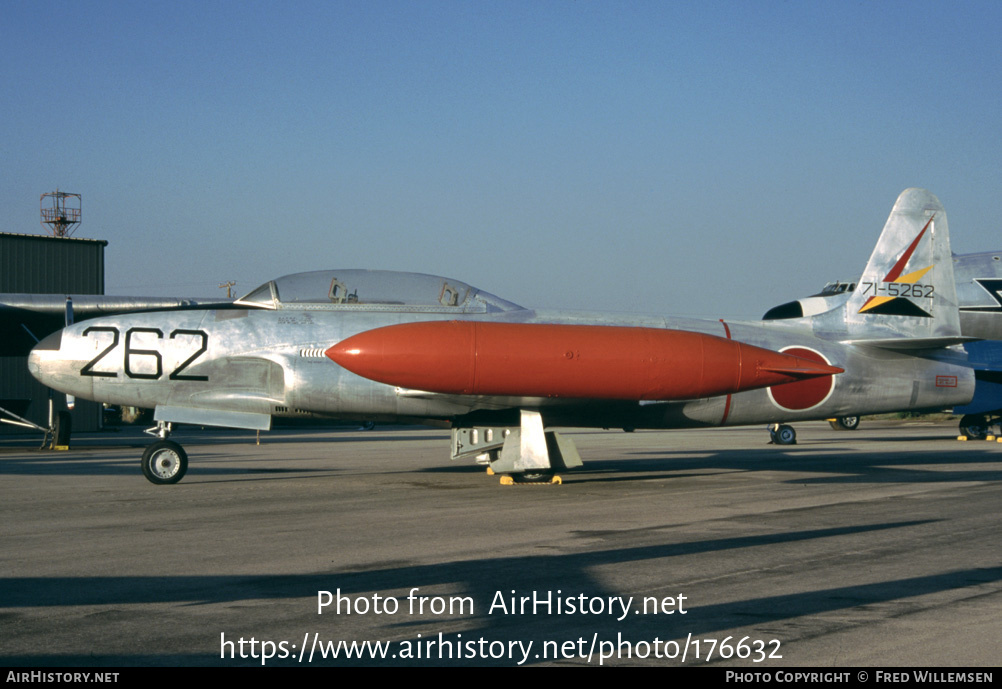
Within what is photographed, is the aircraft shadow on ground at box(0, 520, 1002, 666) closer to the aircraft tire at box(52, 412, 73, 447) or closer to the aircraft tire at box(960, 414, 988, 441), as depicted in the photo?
the aircraft tire at box(52, 412, 73, 447)

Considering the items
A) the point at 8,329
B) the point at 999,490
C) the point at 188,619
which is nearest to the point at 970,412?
the point at 999,490

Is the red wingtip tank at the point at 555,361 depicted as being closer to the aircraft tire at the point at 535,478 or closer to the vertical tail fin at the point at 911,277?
the aircraft tire at the point at 535,478

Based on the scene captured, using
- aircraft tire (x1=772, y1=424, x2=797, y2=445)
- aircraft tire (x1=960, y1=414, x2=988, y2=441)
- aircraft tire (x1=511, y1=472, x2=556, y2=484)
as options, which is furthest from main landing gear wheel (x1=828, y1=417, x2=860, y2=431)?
aircraft tire (x1=511, y1=472, x2=556, y2=484)

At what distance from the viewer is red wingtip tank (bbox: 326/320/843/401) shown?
39.2 feet

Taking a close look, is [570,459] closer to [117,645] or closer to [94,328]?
[94,328]

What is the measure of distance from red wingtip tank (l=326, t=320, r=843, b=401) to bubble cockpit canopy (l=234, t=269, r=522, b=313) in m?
1.42

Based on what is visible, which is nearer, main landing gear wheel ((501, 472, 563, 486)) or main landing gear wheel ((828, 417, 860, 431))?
main landing gear wheel ((501, 472, 563, 486))

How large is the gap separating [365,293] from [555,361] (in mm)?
3573

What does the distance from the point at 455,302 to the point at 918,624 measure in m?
9.52

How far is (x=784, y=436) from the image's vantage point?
27.9m

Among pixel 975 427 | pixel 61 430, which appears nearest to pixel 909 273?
pixel 975 427

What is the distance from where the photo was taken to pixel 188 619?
217 inches

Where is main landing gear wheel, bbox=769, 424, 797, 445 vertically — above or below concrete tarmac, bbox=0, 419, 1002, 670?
below

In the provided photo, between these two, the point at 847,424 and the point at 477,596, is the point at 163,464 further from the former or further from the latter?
the point at 847,424
